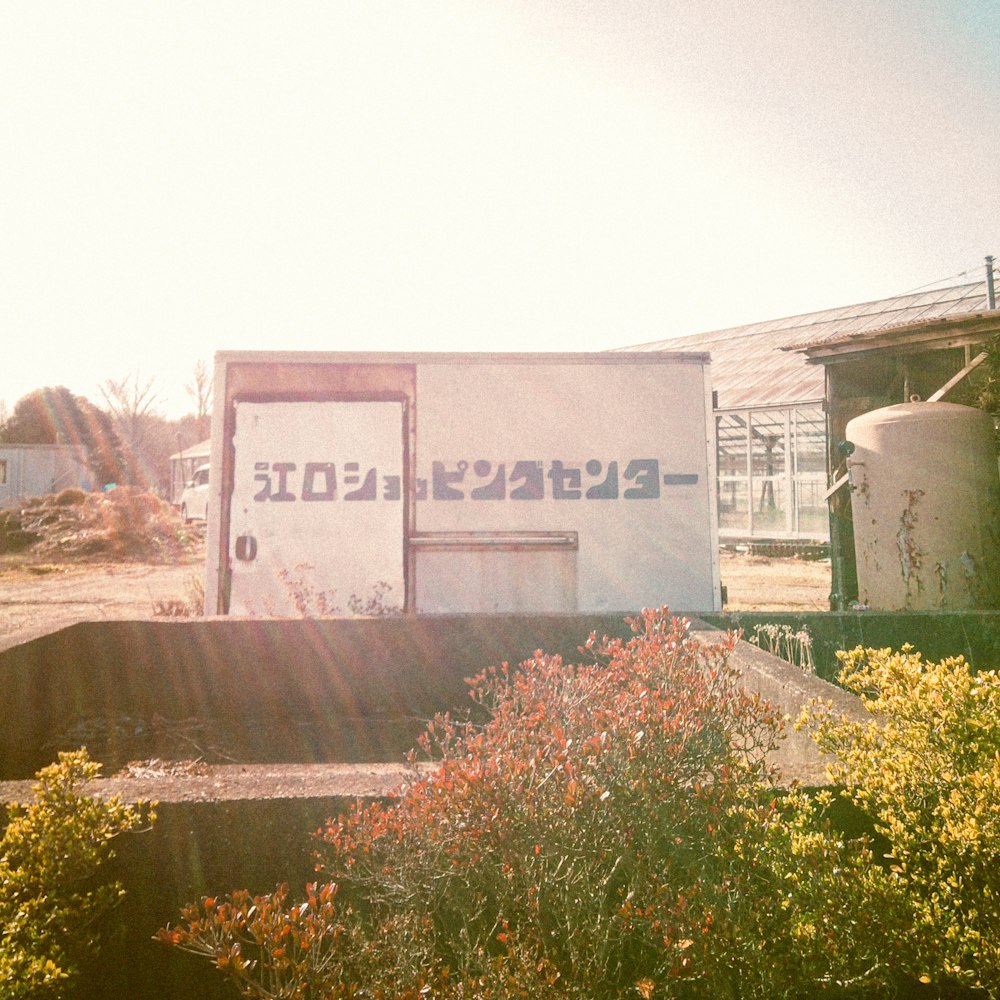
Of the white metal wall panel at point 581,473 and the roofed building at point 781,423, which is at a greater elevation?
the roofed building at point 781,423

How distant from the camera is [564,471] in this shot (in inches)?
259

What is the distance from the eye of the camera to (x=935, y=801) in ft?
6.38

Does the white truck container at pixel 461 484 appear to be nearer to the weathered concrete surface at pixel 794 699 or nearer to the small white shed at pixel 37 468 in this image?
the weathered concrete surface at pixel 794 699

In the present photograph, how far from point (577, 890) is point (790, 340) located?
24363 millimetres

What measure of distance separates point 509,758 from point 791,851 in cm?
76

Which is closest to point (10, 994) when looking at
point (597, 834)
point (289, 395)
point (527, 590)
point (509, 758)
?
point (509, 758)

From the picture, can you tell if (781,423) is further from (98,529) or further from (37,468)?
(37,468)

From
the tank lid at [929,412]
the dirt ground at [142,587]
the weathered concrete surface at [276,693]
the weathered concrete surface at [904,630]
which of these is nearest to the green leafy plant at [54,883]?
the weathered concrete surface at [276,693]

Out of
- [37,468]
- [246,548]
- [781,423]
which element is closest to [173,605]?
[246,548]

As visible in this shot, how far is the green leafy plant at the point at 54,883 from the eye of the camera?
1.60 metres

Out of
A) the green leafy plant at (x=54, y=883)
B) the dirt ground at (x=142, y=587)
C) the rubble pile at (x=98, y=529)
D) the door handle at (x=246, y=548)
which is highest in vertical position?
the rubble pile at (x=98, y=529)

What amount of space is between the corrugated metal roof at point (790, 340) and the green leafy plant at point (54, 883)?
1514 cm

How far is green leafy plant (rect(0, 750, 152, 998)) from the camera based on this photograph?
5.24 feet

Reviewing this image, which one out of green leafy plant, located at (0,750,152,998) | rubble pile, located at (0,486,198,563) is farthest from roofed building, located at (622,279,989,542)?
rubble pile, located at (0,486,198,563)
